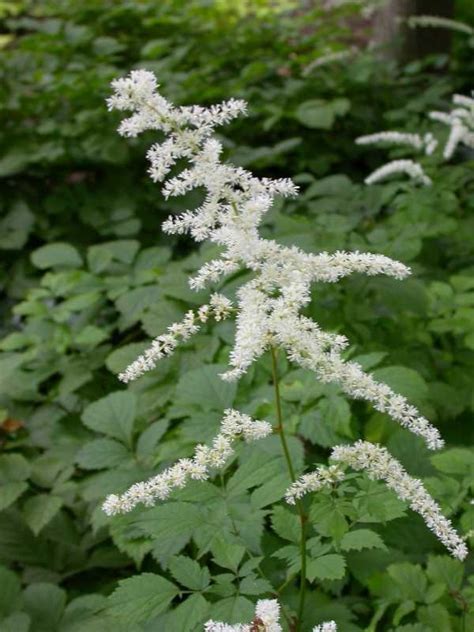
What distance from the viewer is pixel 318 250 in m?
2.74

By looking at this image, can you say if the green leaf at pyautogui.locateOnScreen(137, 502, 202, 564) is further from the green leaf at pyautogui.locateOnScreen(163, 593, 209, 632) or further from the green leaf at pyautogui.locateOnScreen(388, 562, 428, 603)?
the green leaf at pyautogui.locateOnScreen(388, 562, 428, 603)

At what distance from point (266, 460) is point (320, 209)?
2.19m

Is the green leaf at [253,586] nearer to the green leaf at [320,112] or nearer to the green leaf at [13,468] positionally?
the green leaf at [13,468]

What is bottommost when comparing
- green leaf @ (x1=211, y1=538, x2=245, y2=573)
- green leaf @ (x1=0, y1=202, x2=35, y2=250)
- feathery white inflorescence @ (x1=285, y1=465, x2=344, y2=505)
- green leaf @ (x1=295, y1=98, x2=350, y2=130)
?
green leaf @ (x1=0, y1=202, x2=35, y2=250)

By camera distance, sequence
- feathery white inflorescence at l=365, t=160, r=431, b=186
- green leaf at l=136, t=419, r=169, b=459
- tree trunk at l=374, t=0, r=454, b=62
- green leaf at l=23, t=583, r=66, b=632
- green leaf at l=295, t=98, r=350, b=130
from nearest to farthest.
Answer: green leaf at l=23, t=583, r=66, b=632, green leaf at l=136, t=419, r=169, b=459, feathery white inflorescence at l=365, t=160, r=431, b=186, green leaf at l=295, t=98, r=350, b=130, tree trunk at l=374, t=0, r=454, b=62

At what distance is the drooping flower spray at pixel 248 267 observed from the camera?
54.1 inches

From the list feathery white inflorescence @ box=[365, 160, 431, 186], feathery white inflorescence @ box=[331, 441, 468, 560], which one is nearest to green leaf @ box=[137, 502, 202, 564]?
feathery white inflorescence @ box=[331, 441, 468, 560]

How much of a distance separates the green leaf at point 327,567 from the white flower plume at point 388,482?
0.56 ft

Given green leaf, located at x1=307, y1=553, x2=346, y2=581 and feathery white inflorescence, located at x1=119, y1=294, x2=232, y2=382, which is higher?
feathery white inflorescence, located at x1=119, y1=294, x2=232, y2=382

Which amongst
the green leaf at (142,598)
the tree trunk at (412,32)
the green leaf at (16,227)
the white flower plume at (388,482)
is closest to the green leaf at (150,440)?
the green leaf at (142,598)

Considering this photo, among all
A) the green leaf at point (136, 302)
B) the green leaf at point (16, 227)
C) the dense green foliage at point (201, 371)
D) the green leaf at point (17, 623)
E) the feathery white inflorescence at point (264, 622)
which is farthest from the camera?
the green leaf at point (16, 227)

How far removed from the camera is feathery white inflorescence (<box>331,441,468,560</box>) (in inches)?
55.4

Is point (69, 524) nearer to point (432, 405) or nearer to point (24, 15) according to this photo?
point (432, 405)

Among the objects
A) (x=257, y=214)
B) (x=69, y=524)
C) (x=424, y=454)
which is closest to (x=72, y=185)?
(x=69, y=524)
